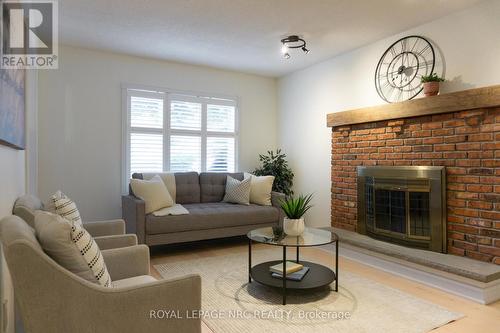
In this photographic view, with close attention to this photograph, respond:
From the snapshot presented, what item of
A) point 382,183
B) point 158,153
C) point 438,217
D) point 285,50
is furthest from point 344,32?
point 158,153

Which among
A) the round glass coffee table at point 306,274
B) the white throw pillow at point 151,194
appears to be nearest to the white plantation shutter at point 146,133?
the white throw pillow at point 151,194

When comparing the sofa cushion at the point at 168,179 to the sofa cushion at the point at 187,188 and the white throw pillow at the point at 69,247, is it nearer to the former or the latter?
the sofa cushion at the point at 187,188

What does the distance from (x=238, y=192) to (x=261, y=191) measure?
319 millimetres

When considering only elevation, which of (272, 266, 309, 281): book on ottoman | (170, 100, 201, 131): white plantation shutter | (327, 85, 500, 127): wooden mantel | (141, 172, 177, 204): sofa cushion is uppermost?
(170, 100, 201, 131): white plantation shutter

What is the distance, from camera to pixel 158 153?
4902 millimetres

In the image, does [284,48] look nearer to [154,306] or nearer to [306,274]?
[306,274]

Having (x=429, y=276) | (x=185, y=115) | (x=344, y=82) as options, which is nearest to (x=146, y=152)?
(x=185, y=115)

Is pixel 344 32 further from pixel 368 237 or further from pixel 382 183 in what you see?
pixel 368 237

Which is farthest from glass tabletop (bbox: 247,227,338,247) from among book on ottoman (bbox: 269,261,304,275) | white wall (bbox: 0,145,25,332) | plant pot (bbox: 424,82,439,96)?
plant pot (bbox: 424,82,439,96)

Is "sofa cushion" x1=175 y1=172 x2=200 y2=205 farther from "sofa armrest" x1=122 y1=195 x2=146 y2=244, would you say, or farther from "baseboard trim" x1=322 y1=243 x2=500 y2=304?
"baseboard trim" x1=322 y1=243 x2=500 y2=304

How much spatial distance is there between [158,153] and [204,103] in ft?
3.55

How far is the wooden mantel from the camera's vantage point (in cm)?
289

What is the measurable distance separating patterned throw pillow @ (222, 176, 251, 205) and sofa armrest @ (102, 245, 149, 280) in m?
2.59

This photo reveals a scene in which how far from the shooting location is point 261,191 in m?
4.60
